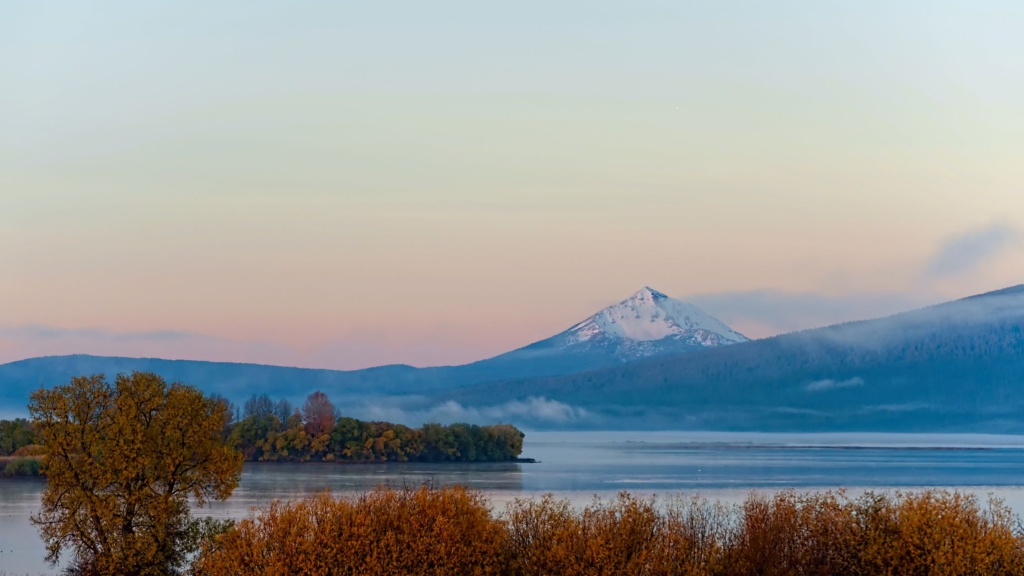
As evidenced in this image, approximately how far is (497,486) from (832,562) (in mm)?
58770

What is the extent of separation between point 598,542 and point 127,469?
1459cm

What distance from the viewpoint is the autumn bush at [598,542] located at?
3144 cm

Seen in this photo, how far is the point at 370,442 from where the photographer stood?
13762cm

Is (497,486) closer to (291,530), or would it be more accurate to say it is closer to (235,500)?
(235,500)

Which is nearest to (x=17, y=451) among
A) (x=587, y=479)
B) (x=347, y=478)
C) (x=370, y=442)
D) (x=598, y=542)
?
(x=347, y=478)

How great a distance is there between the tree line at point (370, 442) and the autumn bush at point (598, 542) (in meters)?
103

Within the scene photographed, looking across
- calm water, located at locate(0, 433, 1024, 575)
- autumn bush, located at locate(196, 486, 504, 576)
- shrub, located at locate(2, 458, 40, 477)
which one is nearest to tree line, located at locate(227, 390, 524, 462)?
calm water, located at locate(0, 433, 1024, 575)

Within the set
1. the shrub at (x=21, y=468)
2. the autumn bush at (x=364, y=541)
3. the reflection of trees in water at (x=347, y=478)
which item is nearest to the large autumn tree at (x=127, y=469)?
the autumn bush at (x=364, y=541)

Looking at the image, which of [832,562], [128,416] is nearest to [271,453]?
[128,416]

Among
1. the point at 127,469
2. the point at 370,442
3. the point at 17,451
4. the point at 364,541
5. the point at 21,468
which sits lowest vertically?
the point at 364,541

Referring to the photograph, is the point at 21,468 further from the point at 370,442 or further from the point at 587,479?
the point at 587,479

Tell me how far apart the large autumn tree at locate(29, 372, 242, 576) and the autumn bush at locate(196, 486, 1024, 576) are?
3.10m

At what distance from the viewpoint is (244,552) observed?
32406 mm

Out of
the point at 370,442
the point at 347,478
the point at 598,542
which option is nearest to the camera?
the point at 598,542
